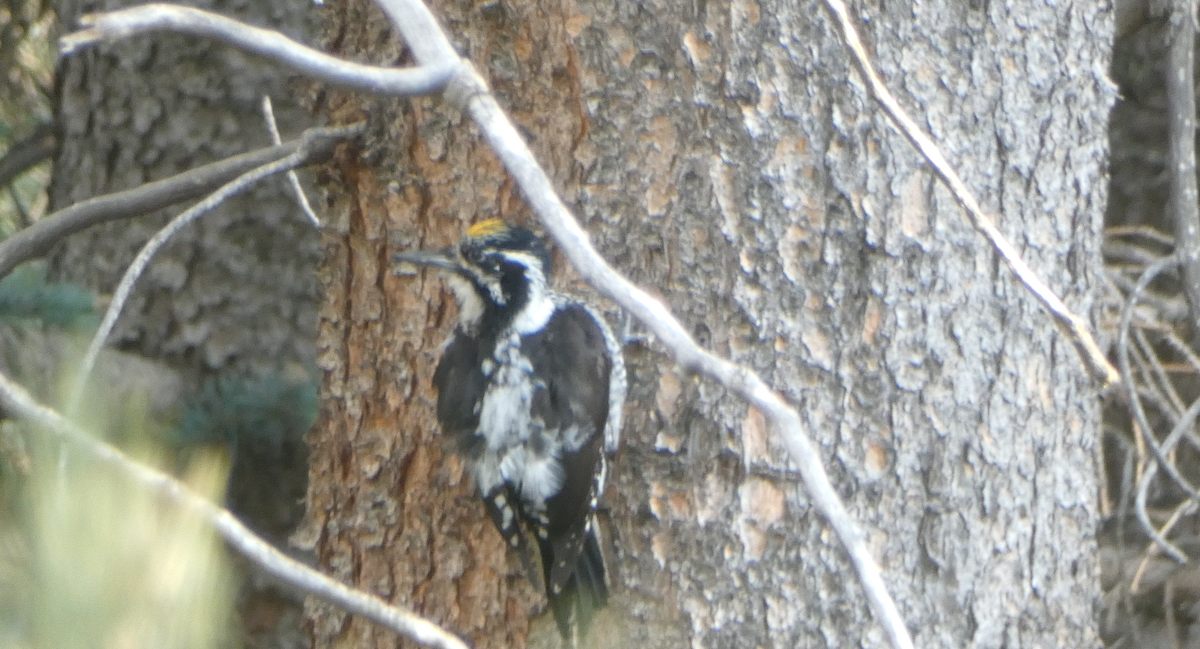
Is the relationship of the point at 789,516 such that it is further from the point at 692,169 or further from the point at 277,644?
the point at 277,644

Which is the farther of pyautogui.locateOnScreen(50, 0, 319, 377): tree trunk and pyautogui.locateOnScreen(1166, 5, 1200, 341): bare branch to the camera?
A: pyautogui.locateOnScreen(50, 0, 319, 377): tree trunk

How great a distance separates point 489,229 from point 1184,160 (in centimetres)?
154

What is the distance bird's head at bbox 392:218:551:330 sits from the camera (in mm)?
1972

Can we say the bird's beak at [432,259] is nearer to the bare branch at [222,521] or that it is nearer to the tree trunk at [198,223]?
the bare branch at [222,521]

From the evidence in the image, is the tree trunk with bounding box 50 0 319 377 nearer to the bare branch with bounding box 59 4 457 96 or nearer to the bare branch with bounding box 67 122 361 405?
the bare branch with bounding box 67 122 361 405

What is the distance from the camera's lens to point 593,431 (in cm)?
199

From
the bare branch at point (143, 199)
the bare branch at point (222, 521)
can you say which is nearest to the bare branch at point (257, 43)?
the bare branch at point (222, 521)

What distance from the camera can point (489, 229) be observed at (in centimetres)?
197

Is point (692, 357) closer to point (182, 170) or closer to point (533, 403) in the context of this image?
point (533, 403)

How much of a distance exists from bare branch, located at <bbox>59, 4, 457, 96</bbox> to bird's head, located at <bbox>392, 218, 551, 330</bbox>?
745mm

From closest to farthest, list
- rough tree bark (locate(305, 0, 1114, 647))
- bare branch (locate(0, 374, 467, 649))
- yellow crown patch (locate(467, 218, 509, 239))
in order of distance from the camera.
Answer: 1. bare branch (locate(0, 374, 467, 649))
2. rough tree bark (locate(305, 0, 1114, 647))
3. yellow crown patch (locate(467, 218, 509, 239))

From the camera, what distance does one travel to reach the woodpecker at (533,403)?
1.95 meters

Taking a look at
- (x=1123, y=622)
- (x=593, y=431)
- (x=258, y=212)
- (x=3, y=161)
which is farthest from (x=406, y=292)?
(x=1123, y=622)

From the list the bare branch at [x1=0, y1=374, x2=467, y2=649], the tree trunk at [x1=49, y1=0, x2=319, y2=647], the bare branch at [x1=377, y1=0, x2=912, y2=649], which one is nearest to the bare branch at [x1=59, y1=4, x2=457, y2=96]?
the bare branch at [x1=377, y1=0, x2=912, y2=649]
